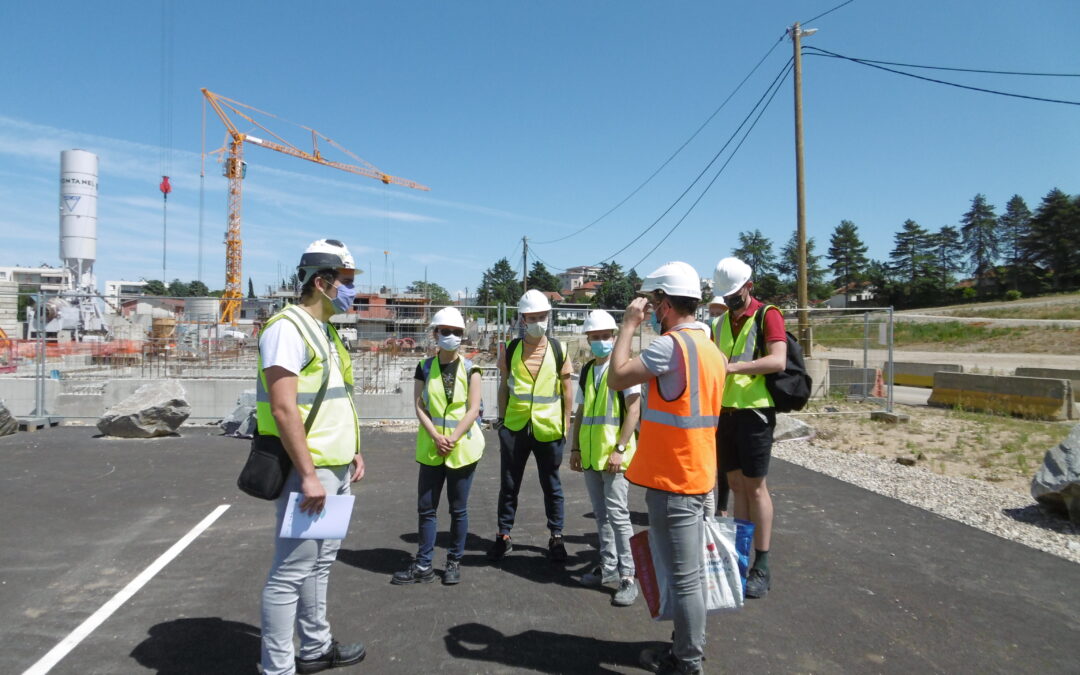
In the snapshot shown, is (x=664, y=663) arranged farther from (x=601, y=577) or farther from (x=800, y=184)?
(x=800, y=184)

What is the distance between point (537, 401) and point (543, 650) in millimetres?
1727

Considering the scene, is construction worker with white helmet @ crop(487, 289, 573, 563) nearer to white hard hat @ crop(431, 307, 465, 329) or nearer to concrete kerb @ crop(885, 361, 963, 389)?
white hard hat @ crop(431, 307, 465, 329)

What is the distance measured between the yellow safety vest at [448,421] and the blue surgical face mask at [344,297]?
52.2 inches

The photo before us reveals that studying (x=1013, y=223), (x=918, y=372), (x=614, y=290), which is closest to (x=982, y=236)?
(x=1013, y=223)

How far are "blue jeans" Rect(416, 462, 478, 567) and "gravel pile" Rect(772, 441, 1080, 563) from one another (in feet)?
15.1

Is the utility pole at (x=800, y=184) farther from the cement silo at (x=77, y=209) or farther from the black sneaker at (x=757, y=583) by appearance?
the cement silo at (x=77, y=209)

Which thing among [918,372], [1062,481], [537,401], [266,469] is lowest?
[1062,481]

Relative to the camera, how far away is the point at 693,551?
2.78 metres

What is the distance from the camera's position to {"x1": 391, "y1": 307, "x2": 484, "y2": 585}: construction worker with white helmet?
4.12m

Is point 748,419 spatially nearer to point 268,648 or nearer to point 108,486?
point 268,648

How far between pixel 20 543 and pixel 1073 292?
7290cm

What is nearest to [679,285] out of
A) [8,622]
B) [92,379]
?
[8,622]

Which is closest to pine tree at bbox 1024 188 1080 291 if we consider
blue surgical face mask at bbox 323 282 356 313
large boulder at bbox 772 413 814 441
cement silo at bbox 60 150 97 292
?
large boulder at bbox 772 413 814 441

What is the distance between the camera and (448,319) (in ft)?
14.5
